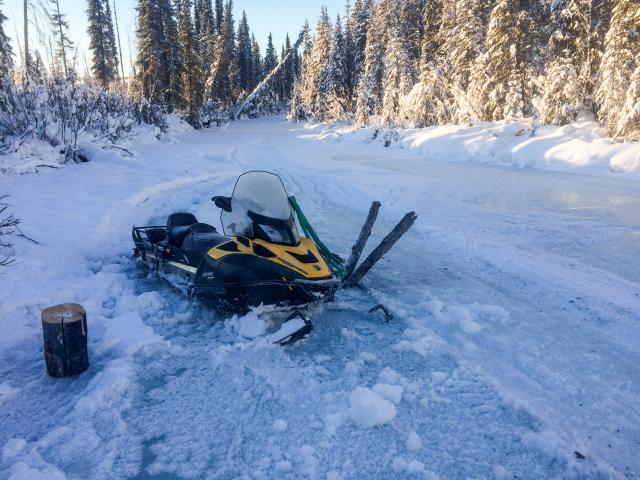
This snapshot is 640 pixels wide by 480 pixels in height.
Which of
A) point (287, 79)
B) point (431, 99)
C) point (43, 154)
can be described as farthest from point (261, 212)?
point (287, 79)

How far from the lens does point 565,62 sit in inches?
687

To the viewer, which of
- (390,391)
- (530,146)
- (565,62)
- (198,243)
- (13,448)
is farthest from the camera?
(565,62)

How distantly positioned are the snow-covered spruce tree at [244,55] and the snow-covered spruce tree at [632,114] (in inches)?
2012

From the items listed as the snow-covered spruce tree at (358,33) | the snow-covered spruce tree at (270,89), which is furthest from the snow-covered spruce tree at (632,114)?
the snow-covered spruce tree at (270,89)

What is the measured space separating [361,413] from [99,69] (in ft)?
154

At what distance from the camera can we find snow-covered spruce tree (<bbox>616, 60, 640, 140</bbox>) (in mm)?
13304

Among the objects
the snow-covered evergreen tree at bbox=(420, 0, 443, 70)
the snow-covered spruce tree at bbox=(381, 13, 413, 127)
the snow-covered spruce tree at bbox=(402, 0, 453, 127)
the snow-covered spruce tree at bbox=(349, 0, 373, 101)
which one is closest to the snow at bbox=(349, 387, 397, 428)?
the snow-covered spruce tree at bbox=(402, 0, 453, 127)

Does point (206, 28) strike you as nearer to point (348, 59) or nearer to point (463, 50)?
point (348, 59)

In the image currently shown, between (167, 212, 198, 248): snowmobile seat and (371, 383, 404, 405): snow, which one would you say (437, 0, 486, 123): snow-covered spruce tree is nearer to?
(167, 212, 198, 248): snowmobile seat

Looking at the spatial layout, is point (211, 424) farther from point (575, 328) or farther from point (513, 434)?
point (575, 328)

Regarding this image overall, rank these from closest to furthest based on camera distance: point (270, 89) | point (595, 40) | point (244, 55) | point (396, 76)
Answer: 1. point (595, 40)
2. point (396, 76)
3. point (244, 55)
4. point (270, 89)

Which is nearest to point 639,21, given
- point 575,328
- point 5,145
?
point 575,328

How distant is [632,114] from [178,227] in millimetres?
14174

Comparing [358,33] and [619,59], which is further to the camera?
[358,33]
